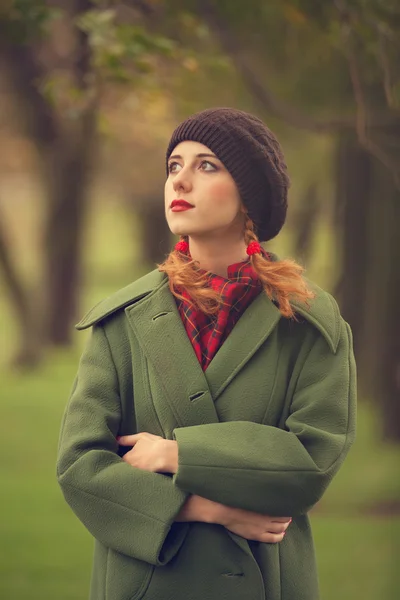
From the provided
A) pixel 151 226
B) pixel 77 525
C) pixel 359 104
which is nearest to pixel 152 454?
pixel 359 104

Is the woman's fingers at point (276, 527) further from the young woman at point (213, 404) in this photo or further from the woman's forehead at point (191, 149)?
the woman's forehead at point (191, 149)

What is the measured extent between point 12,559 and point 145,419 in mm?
4035

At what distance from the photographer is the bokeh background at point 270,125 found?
19.4 ft

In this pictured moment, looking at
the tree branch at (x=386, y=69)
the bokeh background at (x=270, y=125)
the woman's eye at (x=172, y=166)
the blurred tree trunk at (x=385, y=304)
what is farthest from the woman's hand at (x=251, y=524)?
the blurred tree trunk at (x=385, y=304)

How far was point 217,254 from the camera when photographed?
2.86 metres

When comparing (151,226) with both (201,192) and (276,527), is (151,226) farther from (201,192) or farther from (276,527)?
(276,527)

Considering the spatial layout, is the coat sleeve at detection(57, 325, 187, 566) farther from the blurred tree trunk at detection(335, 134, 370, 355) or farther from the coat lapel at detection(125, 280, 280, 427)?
the blurred tree trunk at detection(335, 134, 370, 355)

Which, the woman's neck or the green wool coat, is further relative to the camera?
the woman's neck

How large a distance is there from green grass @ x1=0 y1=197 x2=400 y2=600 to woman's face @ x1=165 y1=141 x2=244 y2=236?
12.1 feet

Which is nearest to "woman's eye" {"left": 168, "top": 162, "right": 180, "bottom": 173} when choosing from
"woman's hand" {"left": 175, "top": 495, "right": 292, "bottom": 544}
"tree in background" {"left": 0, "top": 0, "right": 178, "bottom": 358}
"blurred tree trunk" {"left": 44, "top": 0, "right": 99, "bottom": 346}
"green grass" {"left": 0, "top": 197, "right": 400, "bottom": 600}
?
"woman's hand" {"left": 175, "top": 495, "right": 292, "bottom": 544}

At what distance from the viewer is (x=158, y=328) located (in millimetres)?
2803

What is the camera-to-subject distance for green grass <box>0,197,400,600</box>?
6039mm

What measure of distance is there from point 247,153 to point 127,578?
1217 mm

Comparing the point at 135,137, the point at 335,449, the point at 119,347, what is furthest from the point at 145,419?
the point at 135,137
